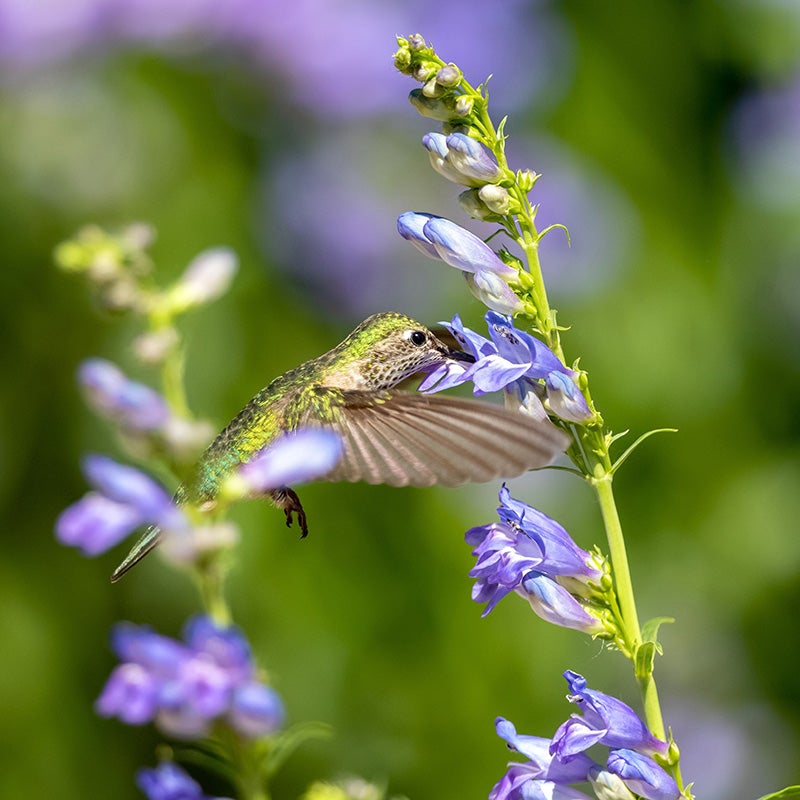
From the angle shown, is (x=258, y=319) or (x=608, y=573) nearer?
(x=608, y=573)

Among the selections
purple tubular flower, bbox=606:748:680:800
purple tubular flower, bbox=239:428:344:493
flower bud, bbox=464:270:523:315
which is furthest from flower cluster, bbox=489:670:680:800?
flower bud, bbox=464:270:523:315

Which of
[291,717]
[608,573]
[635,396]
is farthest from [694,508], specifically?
[608,573]

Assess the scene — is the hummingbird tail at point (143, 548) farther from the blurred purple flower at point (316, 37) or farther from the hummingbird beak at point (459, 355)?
the blurred purple flower at point (316, 37)

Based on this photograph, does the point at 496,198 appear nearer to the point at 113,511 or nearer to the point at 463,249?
the point at 463,249

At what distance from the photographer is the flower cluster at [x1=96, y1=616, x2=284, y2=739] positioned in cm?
183

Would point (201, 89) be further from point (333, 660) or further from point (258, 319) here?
point (333, 660)

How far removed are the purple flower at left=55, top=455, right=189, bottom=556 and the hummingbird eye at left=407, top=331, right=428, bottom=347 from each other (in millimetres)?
1262

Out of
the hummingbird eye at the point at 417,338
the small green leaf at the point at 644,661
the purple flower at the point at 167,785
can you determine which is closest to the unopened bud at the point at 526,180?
the hummingbird eye at the point at 417,338

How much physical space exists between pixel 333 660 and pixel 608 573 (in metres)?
3.46

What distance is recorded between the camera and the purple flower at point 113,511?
6.35 feet

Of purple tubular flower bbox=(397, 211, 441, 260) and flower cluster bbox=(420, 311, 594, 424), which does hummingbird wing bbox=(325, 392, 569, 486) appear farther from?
purple tubular flower bbox=(397, 211, 441, 260)

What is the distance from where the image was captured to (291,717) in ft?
19.1

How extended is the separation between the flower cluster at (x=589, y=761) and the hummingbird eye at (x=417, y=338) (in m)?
1.07

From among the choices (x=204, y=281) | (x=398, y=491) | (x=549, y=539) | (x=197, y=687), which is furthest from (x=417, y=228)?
(x=398, y=491)
